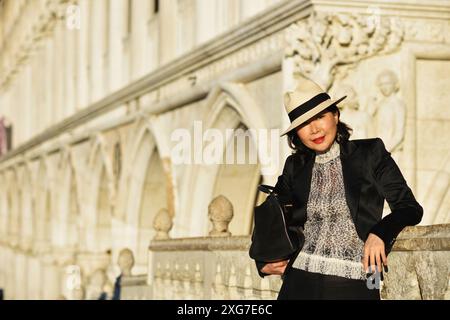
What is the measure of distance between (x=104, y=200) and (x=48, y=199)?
32.8ft

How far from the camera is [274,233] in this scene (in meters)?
6.03

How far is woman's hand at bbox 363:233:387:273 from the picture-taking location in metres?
5.62

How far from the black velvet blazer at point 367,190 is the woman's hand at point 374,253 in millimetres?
33

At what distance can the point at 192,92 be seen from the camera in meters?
20.6

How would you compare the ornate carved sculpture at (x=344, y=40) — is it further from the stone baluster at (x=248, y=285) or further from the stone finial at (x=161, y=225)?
the stone finial at (x=161, y=225)

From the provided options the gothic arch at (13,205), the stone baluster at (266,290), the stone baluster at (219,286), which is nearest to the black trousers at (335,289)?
the stone baluster at (266,290)

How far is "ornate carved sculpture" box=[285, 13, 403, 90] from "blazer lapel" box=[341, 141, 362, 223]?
8426 mm

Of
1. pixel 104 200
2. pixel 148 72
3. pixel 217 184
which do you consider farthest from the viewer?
pixel 104 200

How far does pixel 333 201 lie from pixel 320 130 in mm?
371

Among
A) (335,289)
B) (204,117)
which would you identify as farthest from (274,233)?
(204,117)

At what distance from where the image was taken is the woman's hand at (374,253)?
5617 millimetres

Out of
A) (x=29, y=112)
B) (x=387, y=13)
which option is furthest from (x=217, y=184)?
(x=29, y=112)

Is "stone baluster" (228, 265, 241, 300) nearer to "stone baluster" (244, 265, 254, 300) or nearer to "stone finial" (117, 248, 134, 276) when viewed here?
"stone baluster" (244, 265, 254, 300)
